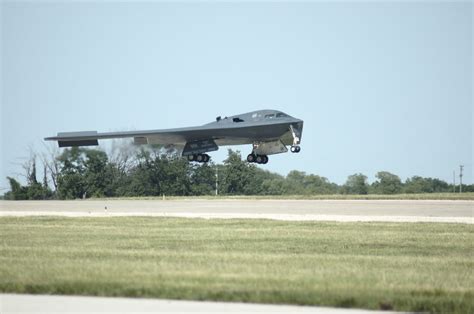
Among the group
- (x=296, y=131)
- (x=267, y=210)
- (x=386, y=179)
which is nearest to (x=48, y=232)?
(x=267, y=210)

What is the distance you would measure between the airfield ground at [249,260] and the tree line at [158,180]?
1771 centimetres

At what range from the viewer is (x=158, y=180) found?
55.7 m

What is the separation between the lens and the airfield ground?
35.7ft

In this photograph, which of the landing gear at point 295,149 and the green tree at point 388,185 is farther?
the green tree at point 388,185

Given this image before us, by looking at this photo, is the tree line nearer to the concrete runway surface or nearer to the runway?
the runway

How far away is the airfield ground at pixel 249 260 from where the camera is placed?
10.9 meters

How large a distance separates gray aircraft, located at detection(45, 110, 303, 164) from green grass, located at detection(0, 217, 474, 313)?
54.2 ft

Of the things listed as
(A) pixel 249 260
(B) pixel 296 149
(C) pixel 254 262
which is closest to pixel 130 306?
(C) pixel 254 262

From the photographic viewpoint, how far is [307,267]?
13.8 metres

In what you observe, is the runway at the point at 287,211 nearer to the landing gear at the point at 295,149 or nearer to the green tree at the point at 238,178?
the landing gear at the point at 295,149

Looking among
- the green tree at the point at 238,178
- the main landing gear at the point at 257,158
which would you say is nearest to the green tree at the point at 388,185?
the green tree at the point at 238,178

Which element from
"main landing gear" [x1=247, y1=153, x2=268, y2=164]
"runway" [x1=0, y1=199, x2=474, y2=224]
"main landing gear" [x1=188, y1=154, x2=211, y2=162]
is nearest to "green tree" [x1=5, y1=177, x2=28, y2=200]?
"main landing gear" [x1=188, y1=154, x2=211, y2=162]

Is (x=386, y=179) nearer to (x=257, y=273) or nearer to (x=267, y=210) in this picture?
(x=267, y=210)

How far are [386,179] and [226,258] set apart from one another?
186 feet
